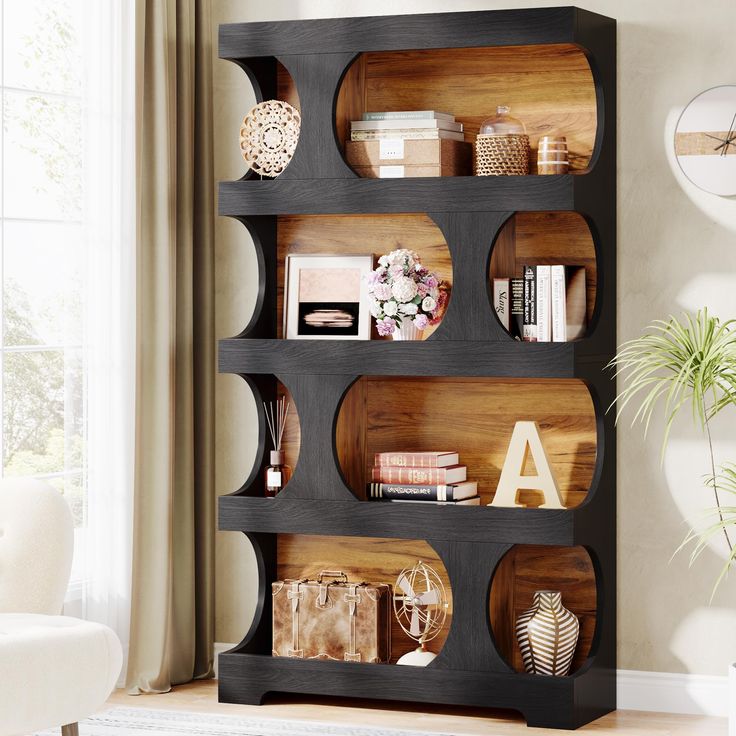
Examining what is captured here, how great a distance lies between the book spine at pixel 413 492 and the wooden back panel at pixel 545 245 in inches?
26.3

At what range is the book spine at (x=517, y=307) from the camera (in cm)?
402

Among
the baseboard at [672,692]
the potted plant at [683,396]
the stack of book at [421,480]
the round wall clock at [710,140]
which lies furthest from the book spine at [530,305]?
the baseboard at [672,692]

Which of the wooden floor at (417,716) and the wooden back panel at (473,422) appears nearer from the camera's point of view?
the wooden floor at (417,716)

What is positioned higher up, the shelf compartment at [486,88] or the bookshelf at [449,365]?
the shelf compartment at [486,88]

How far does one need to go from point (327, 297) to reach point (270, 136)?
535mm

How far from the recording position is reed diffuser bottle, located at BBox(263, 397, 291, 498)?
4250 millimetres

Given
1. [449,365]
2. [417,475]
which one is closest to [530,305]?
[449,365]

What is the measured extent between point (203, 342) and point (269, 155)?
2.31 feet

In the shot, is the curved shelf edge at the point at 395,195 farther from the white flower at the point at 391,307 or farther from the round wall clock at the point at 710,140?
the round wall clock at the point at 710,140

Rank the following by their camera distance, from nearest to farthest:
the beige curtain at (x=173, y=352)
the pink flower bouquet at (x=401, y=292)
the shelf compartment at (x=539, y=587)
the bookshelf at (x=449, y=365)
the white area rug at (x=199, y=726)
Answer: the white area rug at (x=199, y=726)
the bookshelf at (x=449, y=365)
the pink flower bouquet at (x=401, y=292)
the shelf compartment at (x=539, y=587)
the beige curtain at (x=173, y=352)

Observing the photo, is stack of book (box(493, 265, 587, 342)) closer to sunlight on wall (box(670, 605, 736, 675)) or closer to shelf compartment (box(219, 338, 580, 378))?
shelf compartment (box(219, 338, 580, 378))

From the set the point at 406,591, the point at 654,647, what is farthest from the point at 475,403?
the point at 654,647

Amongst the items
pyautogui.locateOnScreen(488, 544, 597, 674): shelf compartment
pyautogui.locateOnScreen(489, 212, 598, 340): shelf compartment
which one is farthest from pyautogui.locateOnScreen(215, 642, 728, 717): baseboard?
pyautogui.locateOnScreen(489, 212, 598, 340): shelf compartment

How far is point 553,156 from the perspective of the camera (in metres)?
4.00
